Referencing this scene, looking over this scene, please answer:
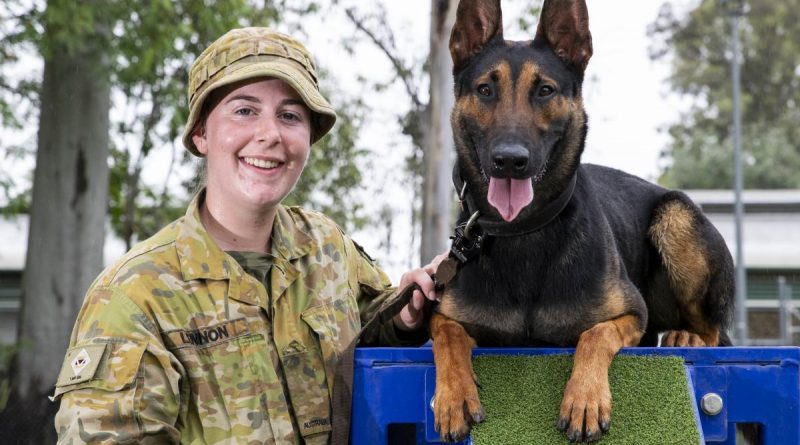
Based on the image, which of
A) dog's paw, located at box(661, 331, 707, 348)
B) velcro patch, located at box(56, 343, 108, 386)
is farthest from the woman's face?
Result: dog's paw, located at box(661, 331, 707, 348)

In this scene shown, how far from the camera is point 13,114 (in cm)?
1048

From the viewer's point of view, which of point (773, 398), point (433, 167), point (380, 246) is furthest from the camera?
point (380, 246)

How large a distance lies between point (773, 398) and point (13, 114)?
977cm

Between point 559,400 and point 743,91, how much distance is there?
43265mm

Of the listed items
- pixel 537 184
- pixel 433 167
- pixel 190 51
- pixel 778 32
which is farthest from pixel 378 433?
pixel 778 32

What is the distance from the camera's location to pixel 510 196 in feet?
10.2

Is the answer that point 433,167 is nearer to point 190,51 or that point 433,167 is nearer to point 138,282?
point 190,51

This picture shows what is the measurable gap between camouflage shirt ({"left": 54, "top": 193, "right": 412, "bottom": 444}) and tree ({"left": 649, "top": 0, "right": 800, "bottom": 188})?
3895 cm

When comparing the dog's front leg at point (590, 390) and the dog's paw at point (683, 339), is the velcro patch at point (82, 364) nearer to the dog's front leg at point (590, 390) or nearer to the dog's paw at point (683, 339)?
the dog's front leg at point (590, 390)

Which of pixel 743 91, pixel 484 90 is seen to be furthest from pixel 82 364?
pixel 743 91

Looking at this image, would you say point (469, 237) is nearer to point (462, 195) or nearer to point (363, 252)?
point (462, 195)

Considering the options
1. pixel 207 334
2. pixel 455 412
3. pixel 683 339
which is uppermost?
pixel 207 334

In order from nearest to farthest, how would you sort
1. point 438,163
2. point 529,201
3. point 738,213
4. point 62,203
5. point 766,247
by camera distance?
point 529,201, point 438,163, point 62,203, point 738,213, point 766,247

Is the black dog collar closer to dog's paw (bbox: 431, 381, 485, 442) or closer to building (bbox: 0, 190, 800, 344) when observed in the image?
dog's paw (bbox: 431, 381, 485, 442)
